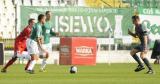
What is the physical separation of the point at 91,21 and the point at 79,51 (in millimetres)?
6668

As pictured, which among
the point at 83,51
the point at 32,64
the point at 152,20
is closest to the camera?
the point at 32,64

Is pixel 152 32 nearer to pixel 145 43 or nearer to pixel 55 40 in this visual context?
pixel 55 40

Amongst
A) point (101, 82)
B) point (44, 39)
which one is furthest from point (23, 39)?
point (101, 82)

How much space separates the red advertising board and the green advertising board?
5343 millimetres

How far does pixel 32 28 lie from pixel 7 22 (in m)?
25.6

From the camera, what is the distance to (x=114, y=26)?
37.5m

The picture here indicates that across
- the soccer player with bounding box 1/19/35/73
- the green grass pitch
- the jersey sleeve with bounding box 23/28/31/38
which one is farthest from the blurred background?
the green grass pitch

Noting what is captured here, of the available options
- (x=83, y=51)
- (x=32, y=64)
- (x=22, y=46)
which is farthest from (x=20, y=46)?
(x=83, y=51)

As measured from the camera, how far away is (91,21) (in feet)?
124

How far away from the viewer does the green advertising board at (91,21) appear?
3712 centimetres

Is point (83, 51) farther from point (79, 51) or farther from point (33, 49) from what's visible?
point (33, 49)

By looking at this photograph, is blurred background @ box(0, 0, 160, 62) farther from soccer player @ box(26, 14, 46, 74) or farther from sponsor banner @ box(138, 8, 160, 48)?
soccer player @ box(26, 14, 46, 74)

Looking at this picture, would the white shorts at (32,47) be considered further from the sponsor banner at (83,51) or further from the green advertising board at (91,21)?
the green advertising board at (91,21)

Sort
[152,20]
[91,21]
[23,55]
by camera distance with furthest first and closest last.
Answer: [152,20], [91,21], [23,55]
